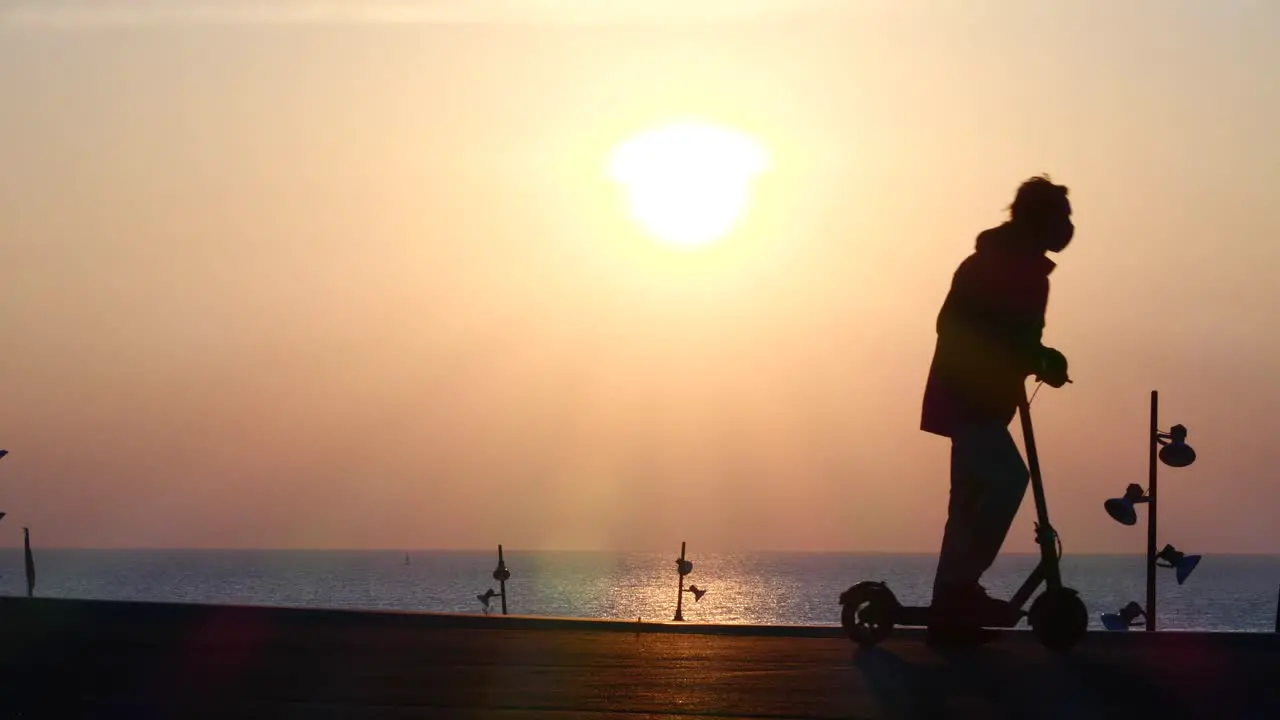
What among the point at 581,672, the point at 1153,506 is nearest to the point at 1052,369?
the point at 581,672

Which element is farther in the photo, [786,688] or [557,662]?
[557,662]

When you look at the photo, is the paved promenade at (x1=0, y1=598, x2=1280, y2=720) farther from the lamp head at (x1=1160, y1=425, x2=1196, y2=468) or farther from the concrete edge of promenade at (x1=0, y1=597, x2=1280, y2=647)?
the lamp head at (x1=1160, y1=425, x2=1196, y2=468)

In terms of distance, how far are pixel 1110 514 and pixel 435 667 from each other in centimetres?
1197

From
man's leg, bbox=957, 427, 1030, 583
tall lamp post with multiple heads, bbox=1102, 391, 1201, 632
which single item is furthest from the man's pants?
tall lamp post with multiple heads, bbox=1102, 391, 1201, 632

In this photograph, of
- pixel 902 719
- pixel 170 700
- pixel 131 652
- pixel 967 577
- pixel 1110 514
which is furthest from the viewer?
pixel 1110 514

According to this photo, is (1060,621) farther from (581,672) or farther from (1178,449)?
(1178,449)

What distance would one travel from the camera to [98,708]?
176 inches

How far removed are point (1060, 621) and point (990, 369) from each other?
3.93 ft

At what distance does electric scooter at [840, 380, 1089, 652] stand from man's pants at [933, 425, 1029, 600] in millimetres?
110

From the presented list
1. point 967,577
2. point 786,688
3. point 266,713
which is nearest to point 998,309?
point 967,577

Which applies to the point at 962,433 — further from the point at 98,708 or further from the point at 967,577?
the point at 98,708

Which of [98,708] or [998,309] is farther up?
[998,309]

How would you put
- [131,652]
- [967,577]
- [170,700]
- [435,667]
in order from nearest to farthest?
1. [170,700]
2. [435,667]
3. [131,652]
4. [967,577]

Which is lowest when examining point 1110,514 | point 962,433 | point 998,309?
point 1110,514
